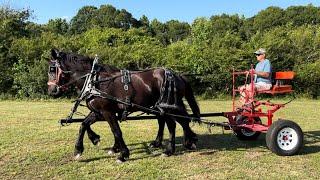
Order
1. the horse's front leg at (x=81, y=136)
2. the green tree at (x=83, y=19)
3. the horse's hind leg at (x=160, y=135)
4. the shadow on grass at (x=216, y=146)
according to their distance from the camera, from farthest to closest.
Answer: the green tree at (x=83, y=19), the horse's hind leg at (x=160, y=135), the shadow on grass at (x=216, y=146), the horse's front leg at (x=81, y=136)

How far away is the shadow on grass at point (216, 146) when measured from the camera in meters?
9.88

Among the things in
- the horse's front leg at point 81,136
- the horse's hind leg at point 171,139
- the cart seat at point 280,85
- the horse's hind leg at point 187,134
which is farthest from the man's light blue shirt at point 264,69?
the horse's front leg at point 81,136

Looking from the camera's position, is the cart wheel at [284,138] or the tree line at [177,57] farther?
the tree line at [177,57]

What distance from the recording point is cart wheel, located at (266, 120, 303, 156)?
9.32m

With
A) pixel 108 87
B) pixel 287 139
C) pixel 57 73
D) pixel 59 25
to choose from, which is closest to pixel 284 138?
pixel 287 139

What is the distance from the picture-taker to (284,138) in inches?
374

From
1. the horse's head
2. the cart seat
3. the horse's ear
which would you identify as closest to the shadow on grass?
the cart seat

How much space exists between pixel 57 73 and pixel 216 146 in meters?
4.08

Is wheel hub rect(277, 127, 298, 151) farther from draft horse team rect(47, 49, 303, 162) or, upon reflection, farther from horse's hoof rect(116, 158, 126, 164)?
horse's hoof rect(116, 158, 126, 164)

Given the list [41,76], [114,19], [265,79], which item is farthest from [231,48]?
[114,19]

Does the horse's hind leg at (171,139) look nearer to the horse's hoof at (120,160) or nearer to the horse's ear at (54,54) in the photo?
the horse's hoof at (120,160)

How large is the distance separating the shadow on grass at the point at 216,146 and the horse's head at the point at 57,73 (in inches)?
61.2

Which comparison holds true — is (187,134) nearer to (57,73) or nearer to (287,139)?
(287,139)

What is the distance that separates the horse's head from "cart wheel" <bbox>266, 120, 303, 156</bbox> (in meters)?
4.35
